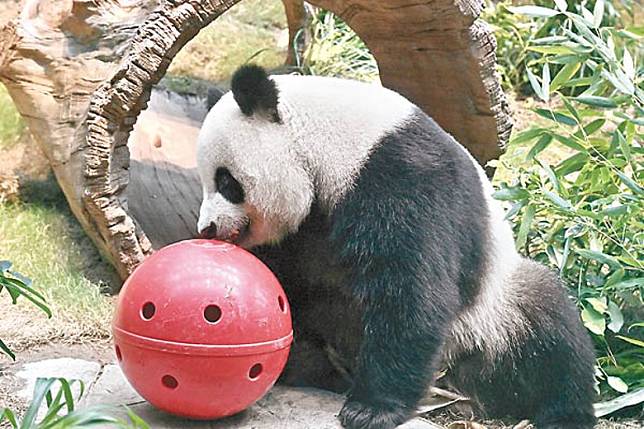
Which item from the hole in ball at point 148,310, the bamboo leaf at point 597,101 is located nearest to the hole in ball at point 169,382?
the hole in ball at point 148,310

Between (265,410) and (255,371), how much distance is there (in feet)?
1.23

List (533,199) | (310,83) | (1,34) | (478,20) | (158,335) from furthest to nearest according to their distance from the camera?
(478,20), (1,34), (533,199), (310,83), (158,335)

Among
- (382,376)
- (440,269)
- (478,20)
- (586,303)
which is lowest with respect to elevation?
(586,303)

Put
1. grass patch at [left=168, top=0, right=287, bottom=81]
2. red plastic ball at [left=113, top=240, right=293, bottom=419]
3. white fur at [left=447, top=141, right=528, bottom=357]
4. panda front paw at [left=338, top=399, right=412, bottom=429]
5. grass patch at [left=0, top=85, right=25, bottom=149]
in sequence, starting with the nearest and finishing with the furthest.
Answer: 1. red plastic ball at [left=113, top=240, right=293, bottom=419]
2. panda front paw at [left=338, top=399, right=412, bottom=429]
3. white fur at [left=447, top=141, right=528, bottom=357]
4. grass patch at [left=0, top=85, right=25, bottom=149]
5. grass patch at [left=168, top=0, right=287, bottom=81]

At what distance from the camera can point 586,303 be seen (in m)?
3.61

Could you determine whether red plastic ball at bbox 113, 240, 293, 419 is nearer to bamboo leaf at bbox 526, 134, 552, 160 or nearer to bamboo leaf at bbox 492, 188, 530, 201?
bamboo leaf at bbox 492, 188, 530, 201

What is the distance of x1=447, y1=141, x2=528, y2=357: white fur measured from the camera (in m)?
3.27

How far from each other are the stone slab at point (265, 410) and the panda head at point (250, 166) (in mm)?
616

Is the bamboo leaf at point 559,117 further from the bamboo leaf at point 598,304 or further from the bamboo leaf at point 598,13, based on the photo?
the bamboo leaf at point 598,304

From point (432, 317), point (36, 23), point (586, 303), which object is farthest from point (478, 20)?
point (36, 23)

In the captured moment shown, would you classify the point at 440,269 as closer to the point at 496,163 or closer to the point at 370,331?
the point at 370,331

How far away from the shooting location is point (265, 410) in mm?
3023

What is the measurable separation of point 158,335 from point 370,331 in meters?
0.73

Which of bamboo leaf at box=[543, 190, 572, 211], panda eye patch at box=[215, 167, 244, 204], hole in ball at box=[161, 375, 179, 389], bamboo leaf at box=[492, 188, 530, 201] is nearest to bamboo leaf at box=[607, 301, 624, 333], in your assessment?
bamboo leaf at box=[543, 190, 572, 211]
